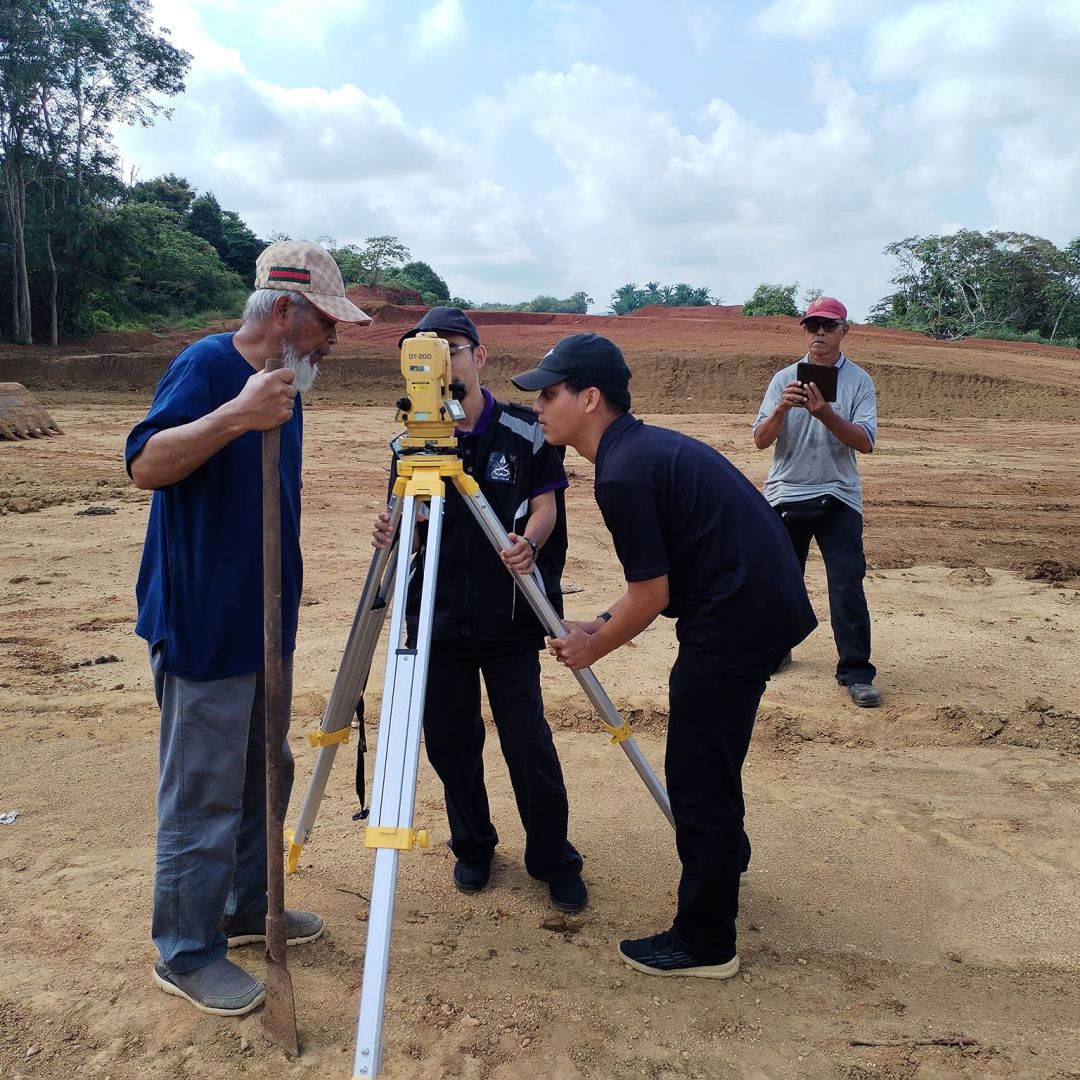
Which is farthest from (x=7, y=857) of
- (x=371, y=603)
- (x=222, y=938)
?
(x=371, y=603)

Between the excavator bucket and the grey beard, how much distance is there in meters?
13.0

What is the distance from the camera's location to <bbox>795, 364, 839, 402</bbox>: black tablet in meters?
4.68

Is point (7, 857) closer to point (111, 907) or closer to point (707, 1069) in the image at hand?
point (111, 907)

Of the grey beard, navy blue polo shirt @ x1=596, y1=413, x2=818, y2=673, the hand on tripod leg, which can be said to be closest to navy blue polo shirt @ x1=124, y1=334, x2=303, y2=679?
the grey beard

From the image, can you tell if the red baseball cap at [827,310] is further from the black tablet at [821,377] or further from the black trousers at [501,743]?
the black trousers at [501,743]

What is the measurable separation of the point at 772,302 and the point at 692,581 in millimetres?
37309

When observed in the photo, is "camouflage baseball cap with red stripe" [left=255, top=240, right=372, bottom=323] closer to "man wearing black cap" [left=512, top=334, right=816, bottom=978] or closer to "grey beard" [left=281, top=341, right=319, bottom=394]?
"grey beard" [left=281, top=341, right=319, bottom=394]

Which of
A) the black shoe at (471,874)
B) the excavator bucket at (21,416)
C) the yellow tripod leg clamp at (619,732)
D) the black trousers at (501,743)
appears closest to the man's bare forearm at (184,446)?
the black trousers at (501,743)

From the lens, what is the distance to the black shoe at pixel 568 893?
10.1 ft

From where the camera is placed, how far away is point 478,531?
292 centimetres

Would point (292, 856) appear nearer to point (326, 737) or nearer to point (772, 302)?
point (326, 737)

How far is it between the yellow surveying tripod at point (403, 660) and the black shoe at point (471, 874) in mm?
567

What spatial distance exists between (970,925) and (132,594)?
561 centimetres

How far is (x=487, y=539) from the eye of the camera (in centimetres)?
285
